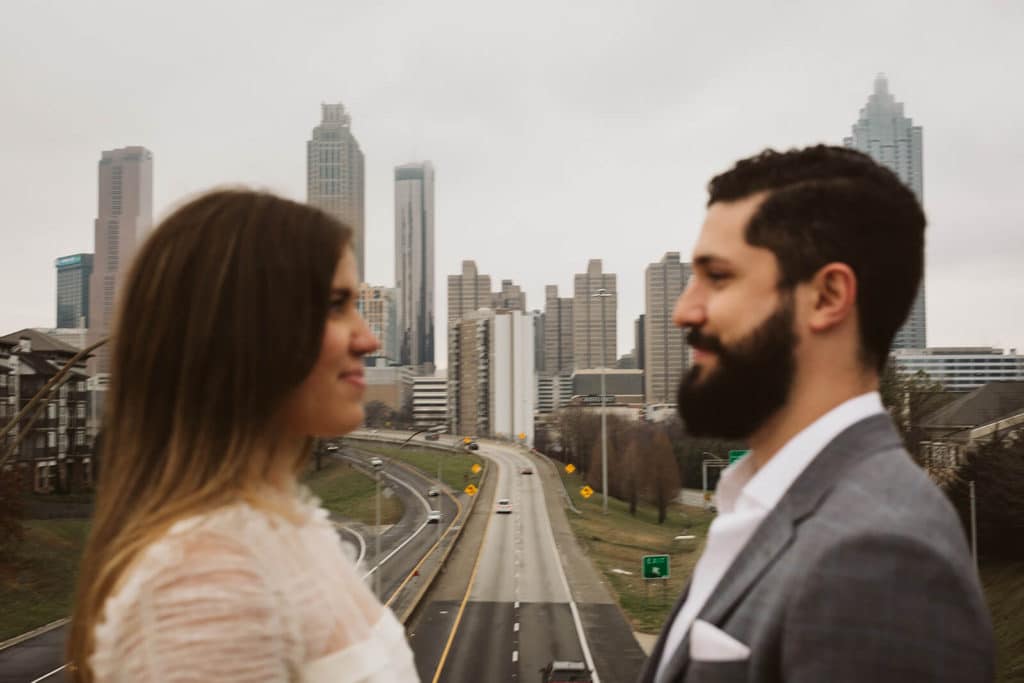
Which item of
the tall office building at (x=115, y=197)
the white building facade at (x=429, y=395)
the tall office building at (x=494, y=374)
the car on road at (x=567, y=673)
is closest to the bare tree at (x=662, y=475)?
the car on road at (x=567, y=673)

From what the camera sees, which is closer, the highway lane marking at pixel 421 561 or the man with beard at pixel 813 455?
the man with beard at pixel 813 455

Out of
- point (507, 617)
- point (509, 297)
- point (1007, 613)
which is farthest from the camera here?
point (509, 297)

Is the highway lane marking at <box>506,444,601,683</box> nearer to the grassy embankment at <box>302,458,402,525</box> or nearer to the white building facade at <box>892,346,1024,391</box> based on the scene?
the grassy embankment at <box>302,458,402,525</box>

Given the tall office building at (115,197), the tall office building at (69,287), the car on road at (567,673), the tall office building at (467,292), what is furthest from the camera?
the tall office building at (467,292)

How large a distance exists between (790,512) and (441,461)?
293ft

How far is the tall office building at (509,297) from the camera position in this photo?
183250mm

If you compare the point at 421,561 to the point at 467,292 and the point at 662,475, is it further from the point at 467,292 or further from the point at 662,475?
the point at 467,292

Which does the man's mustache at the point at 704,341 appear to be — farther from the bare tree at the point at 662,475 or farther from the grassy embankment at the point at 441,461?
the grassy embankment at the point at 441,461

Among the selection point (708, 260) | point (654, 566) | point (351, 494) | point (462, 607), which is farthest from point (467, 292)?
point (708, 260)

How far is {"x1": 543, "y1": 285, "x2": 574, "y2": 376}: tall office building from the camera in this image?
17338 cm

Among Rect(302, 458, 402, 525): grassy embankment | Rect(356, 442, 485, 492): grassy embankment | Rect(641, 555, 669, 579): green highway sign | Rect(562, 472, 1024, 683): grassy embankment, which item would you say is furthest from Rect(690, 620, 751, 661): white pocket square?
Rect(356, 442, 485, 492): grassy embankment

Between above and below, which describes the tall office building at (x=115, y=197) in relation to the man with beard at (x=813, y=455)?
above

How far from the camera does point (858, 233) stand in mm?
→ 1753

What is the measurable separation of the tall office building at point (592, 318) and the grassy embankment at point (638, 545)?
89352 mm
